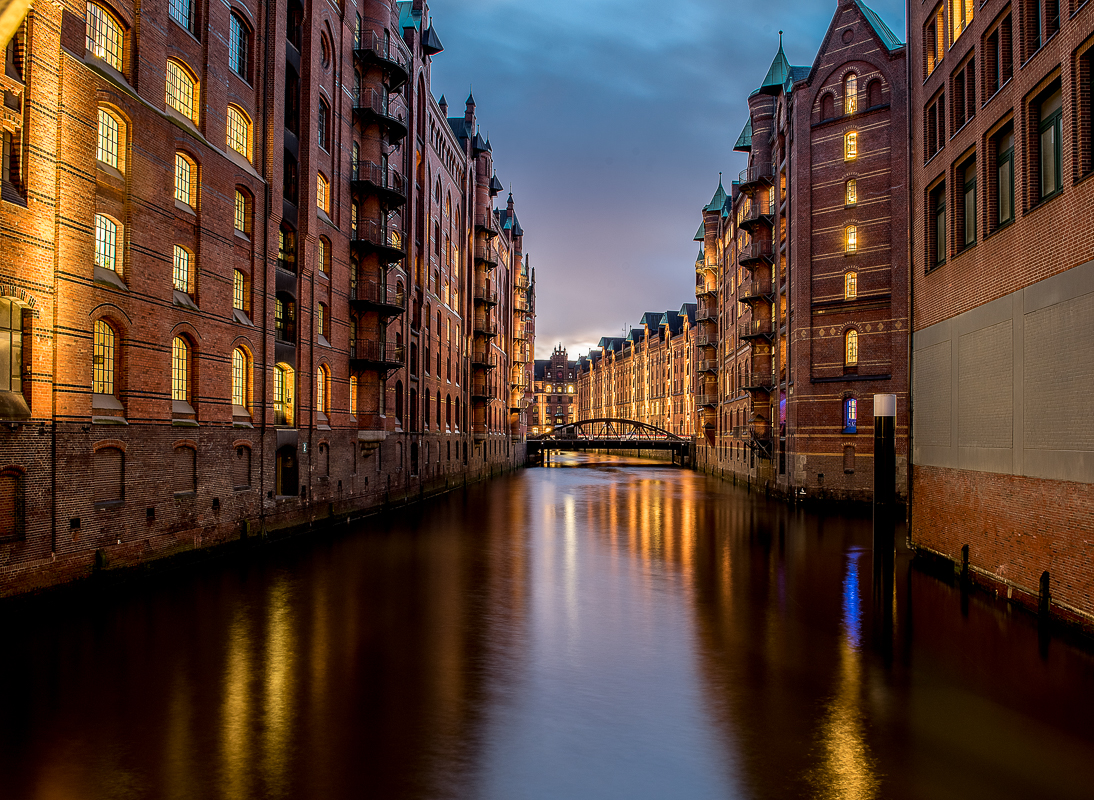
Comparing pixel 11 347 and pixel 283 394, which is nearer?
pixel 11 347

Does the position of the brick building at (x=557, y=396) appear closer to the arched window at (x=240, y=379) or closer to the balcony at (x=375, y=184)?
the balcony at (x=375, y=184)

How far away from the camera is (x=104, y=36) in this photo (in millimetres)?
14906

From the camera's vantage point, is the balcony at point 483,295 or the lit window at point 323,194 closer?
the lit window at point 323,194

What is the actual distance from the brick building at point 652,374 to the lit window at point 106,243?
6835 cm

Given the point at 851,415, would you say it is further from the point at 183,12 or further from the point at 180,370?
the point at 183,12

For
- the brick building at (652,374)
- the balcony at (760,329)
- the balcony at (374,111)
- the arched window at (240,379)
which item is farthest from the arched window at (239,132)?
the brick building at (652,374)

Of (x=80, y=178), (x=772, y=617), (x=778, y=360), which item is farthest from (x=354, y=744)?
(x=778, y=360)

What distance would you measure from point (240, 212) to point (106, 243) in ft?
19.0

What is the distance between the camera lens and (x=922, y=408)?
18281 millimetres

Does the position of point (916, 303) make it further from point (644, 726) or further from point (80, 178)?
point (80, 178)

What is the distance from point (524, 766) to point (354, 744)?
1.78m

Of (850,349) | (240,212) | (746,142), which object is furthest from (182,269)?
(746,142)

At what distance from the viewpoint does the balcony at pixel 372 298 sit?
27.6 metres

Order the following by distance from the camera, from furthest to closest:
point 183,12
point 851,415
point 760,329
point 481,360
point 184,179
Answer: point 481,360, point 760,329, point 851,415, point 184,179, point 183,12
